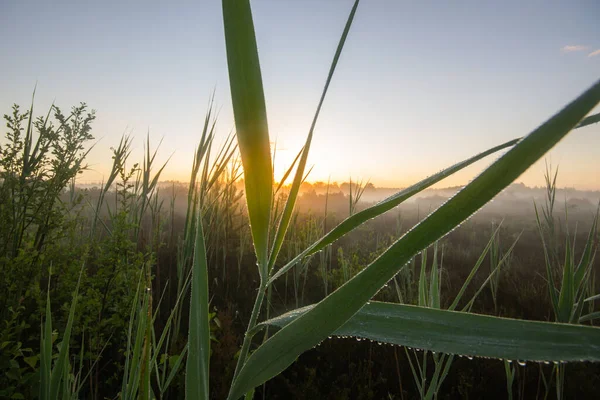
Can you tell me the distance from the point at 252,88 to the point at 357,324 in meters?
0.27

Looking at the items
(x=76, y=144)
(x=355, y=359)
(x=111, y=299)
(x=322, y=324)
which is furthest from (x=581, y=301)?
(x=76, y=144)

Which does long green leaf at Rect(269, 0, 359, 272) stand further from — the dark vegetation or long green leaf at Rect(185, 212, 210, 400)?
the dark vegetation

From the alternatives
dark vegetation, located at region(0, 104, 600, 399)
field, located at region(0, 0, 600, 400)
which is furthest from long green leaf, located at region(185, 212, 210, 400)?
dark vegetation, located at region(0, 104, 600, 399)

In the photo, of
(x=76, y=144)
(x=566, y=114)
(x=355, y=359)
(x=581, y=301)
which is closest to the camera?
(x=566, y=114)

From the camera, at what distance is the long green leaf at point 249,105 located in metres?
0.37

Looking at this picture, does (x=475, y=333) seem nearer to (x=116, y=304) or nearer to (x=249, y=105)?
(x=249, y=105)

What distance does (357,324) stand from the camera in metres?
0.37

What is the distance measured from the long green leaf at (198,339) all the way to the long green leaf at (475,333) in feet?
0.55

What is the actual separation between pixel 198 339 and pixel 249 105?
270mm

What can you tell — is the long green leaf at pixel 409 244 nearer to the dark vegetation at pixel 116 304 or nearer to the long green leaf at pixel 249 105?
the long green leaf at pixel 249 105

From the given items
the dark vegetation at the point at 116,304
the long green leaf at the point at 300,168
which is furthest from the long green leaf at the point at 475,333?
the dark vegetation at the point at 116,304

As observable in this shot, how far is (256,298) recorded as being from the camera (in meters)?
0.65

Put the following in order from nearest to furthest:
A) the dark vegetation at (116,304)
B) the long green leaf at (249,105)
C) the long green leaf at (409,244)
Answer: the long green leaf at (409,244), the long green leaf at (249,105), the dark vegetation at (116,304)

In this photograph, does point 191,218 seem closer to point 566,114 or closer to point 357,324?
point 357,324
